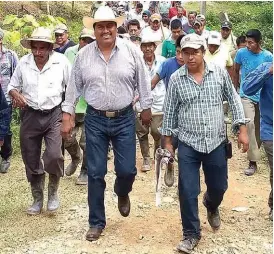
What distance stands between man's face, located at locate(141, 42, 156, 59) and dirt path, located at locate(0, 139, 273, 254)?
1.64 m

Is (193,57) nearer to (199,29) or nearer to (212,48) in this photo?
(212,48)

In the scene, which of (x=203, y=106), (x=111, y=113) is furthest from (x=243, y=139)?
(x=111, y=113)

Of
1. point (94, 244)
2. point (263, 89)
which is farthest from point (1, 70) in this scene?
point (263, 89)

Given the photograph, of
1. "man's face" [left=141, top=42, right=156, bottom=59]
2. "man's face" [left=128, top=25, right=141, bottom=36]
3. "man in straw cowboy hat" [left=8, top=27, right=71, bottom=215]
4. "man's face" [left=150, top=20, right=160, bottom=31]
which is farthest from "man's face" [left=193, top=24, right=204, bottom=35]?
"man in straw cowboy hat" [left=8, top=27, right=71, bottom=215]

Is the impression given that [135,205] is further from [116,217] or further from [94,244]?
[94,244]

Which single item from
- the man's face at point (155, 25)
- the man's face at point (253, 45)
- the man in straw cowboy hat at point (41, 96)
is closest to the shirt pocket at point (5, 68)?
the man in straw cowboy hat at point (41, 96)

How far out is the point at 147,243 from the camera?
516 centimetres

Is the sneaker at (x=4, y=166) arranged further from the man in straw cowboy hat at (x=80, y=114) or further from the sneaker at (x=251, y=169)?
the sneaker at (x=251, y=169)

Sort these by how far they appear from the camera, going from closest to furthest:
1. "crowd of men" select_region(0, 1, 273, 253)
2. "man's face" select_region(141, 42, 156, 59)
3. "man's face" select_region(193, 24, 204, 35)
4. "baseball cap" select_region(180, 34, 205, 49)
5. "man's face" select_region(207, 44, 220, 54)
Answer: "baseball cap" select_region(180, 34, 205, 49) → "crowd of men" select_region(0, 1, 273, 253) → "man's face" select_region(141, 42, 156, 59) → "man's face" select_region(207, 44, 220, 54) → "man's face" select_region(193, 24, 204, 35)

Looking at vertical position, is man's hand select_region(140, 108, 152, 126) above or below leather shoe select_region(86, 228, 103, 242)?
above

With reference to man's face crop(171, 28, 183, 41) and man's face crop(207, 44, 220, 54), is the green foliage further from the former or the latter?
man's face crop(207, 44, 220, 54)

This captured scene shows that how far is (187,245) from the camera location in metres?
4.91

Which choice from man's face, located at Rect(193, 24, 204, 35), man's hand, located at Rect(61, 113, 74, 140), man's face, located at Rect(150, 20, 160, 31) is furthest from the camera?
man's face, located at Rect(150, 20, 160, 31)

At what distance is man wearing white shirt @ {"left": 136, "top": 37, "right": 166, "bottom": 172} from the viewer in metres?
Answer: 7.14
